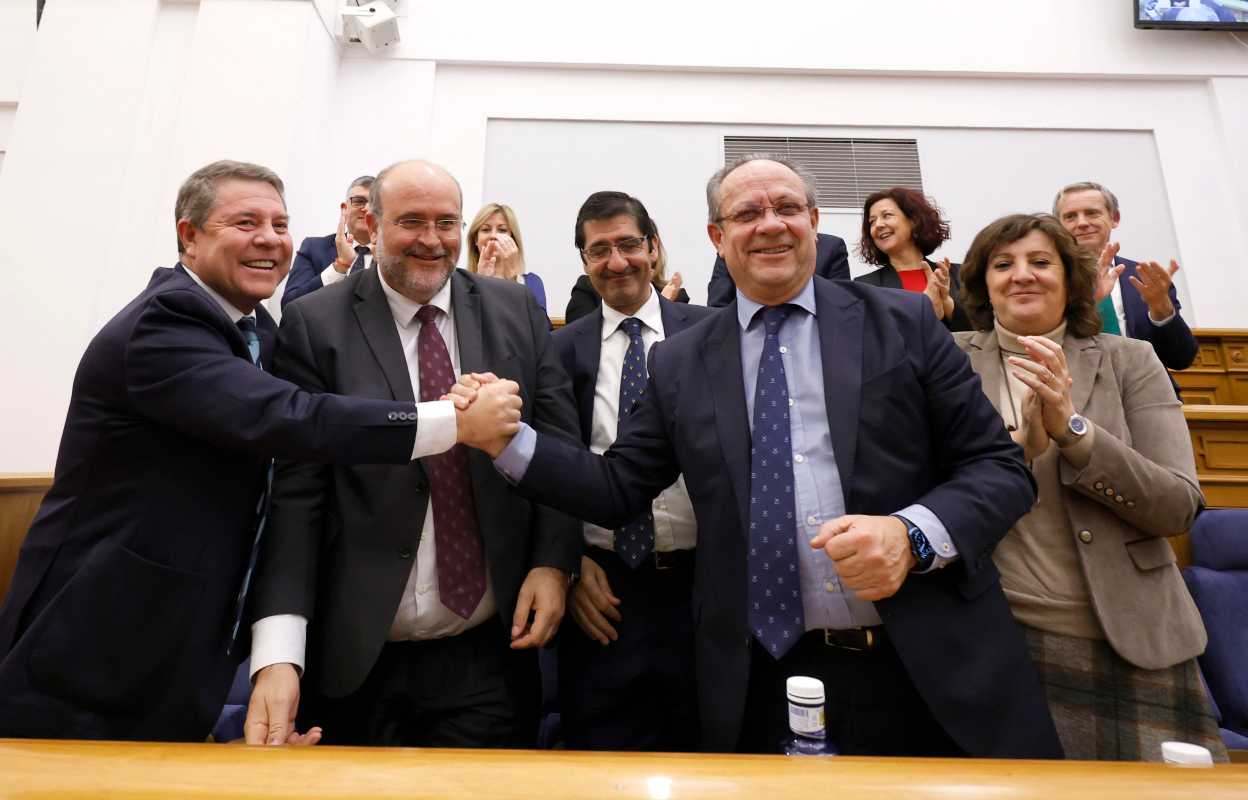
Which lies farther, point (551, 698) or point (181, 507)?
point (551, 698)

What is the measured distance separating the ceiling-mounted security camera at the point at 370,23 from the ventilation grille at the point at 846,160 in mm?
2685

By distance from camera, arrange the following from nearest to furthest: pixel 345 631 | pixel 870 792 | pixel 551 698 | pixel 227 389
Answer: pixel 870 792 < pixel 227 389 < pixel 345 631 < pixel 551 698

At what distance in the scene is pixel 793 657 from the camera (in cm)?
122

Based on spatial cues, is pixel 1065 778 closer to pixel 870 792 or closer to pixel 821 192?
pixel 870 792

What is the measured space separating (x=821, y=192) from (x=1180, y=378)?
2708mm

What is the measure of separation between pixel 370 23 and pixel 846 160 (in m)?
3.75

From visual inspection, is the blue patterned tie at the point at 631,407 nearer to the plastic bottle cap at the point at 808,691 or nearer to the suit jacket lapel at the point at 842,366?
the suit jacket lapel at the point at 842,366

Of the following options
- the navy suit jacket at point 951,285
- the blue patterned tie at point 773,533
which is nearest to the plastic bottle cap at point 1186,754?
the blue patterned tie at point 773,533

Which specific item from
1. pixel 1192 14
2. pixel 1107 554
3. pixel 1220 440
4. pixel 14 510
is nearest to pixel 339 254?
pixel 14 510

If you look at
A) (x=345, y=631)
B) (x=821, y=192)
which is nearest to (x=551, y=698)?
(x=345, y=631)

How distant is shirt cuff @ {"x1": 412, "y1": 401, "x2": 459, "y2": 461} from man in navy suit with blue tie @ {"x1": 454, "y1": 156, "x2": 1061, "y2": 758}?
0.20ft

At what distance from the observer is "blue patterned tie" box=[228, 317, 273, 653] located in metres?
1.26

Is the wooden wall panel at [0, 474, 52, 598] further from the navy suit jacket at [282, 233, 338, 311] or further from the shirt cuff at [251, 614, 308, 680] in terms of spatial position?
the shirt cuff at [251, 614, 308, 680]

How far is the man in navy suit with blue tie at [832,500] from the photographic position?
1128mm
